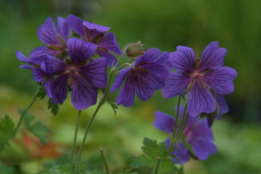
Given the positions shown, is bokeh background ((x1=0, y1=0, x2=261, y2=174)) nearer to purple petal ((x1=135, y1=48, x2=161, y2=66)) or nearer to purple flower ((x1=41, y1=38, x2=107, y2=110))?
purple flower ((x1=41, y1=38, x2=107, y2=110))

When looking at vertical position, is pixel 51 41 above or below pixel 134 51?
above

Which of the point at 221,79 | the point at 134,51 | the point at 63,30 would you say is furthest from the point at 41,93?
the point at 221,79

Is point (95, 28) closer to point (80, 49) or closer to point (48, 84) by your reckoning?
point (80, 49)

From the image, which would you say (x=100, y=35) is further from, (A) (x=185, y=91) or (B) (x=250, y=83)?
(B) (x=250, y=83)

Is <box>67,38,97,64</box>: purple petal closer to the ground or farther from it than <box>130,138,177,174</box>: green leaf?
Answer: farther from it

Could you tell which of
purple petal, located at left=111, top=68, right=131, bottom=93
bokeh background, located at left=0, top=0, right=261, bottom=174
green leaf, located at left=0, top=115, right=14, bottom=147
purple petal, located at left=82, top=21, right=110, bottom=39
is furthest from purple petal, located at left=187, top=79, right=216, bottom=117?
bokeh background, located at left=0, top=0, right=261, bottom=174

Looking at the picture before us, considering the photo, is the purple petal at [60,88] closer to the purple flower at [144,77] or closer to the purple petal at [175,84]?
the purple flower at [144,77]

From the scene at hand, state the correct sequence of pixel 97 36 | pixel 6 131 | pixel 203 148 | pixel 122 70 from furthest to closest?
pixel 203 148 → pixel 6 131 → pixel 97 36 → pixel 122 70

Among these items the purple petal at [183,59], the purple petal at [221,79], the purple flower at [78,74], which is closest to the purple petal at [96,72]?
the purple flower at [78,74]
